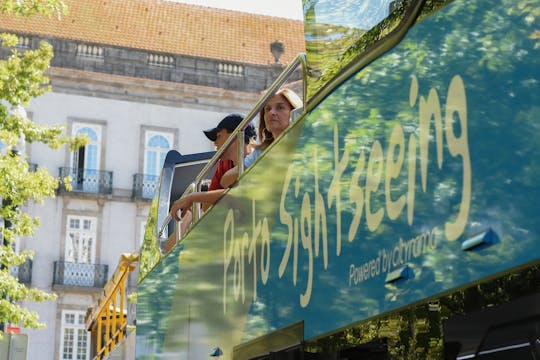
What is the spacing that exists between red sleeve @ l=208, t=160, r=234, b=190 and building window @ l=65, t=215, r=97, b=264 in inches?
1407

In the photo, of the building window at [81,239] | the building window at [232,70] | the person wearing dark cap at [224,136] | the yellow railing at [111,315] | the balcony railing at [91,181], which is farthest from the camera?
the building window at [232,70]

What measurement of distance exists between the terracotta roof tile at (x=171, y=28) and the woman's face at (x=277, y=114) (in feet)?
123

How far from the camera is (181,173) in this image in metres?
9.71

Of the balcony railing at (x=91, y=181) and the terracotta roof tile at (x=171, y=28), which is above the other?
the terracotta roof tile at (x=171, y=28)

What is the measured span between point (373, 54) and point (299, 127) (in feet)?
3.37

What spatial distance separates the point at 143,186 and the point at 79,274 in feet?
14.0

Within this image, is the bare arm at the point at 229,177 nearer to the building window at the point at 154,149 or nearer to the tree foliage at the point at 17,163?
the tree foliage at the point at 17,163

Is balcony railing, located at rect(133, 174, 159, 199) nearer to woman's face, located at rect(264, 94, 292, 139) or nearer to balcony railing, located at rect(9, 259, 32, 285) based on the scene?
balcony railing, located at rect(9, 259, 32, 285)

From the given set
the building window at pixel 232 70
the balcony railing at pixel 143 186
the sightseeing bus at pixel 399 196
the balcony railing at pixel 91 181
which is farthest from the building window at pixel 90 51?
the sightseeing bus at pixel 399 196

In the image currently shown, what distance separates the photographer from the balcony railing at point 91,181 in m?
42.6

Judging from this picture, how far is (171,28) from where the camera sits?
4650cm

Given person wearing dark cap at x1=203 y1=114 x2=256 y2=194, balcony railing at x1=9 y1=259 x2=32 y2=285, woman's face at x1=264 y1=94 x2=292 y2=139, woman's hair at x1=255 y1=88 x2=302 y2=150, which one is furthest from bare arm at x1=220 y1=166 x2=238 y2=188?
balcony railing at x1=9 y1=259 x2=32 y2=285

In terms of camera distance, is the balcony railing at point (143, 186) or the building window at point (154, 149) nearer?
the balcony railing at point (143, 186)

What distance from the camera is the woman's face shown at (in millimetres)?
5533
